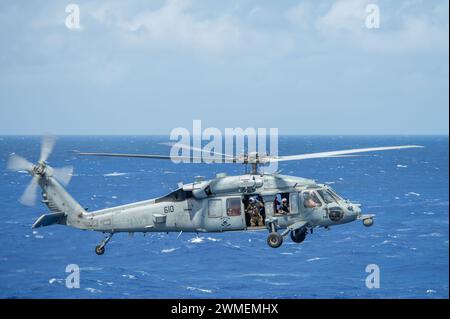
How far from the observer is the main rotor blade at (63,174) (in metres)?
39.5

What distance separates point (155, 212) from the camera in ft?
123

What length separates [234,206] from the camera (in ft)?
120

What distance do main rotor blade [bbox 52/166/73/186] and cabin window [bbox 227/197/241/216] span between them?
9747 mm

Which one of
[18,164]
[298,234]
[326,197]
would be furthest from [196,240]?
[326,197]

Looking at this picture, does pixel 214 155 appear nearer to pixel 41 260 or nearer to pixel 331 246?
pixel 41 260

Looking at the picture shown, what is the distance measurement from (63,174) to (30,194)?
85.7 inches

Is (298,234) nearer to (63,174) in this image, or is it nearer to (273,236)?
(273,236)

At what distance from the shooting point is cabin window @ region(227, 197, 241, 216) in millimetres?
36406

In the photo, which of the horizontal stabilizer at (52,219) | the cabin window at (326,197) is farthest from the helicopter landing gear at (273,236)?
the horizontal stabilizer at (52,219)

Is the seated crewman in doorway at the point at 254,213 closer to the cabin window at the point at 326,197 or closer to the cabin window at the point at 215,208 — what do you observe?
the cabin window at the point at 215,208

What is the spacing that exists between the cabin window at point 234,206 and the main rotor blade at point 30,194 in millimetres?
11112
